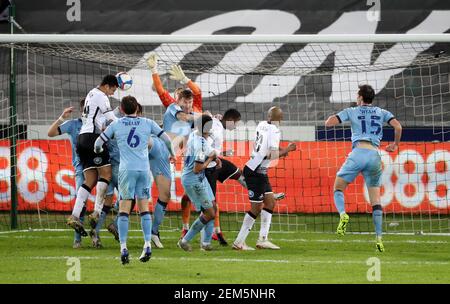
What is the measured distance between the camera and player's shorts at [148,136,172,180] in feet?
47.1

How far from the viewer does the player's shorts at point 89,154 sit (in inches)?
564

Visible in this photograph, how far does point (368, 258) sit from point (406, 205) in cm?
611

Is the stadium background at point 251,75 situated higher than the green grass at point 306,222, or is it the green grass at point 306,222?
the stadium background at point 251,75

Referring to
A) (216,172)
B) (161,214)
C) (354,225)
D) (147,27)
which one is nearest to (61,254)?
(161,214)

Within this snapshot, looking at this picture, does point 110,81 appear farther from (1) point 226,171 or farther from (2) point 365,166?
(2) point 365,166

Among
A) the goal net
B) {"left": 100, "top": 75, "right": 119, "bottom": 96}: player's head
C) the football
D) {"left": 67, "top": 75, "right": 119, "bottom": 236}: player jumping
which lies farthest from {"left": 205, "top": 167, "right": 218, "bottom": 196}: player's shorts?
the goal net

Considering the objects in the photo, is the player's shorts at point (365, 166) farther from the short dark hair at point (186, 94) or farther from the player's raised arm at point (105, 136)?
the player's raised arm at point (105, 136)

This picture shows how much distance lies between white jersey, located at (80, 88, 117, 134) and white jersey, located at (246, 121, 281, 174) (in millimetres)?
2076

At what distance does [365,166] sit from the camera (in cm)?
1398

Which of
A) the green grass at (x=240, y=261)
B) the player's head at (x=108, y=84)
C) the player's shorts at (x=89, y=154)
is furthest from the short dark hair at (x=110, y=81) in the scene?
the green grass at (x=240, y=261)

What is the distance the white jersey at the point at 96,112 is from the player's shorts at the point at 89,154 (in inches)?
3.8

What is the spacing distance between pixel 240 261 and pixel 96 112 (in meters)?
3.27

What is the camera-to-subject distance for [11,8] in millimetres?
18219

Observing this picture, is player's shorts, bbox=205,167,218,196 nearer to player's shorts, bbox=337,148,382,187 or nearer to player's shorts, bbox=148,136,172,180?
player's shorts, bbox=148,136,172,180
